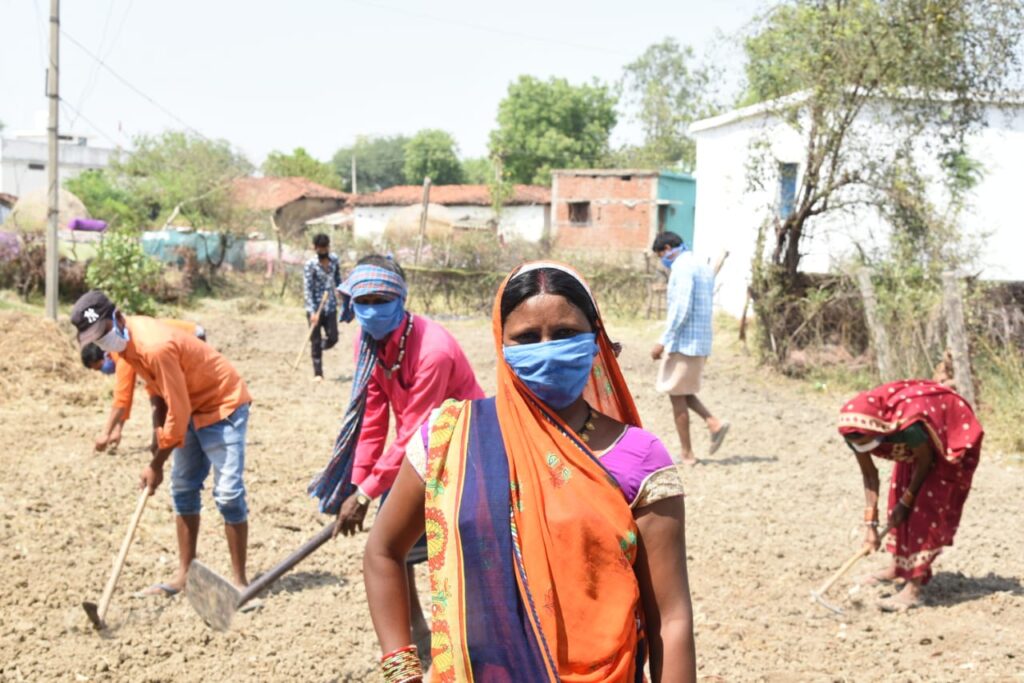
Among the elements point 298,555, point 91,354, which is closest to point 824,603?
point 298,555

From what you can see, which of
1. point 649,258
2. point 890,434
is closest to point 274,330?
point 649,258

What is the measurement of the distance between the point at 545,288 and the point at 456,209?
38.1 metres

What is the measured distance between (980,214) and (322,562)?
1462cm

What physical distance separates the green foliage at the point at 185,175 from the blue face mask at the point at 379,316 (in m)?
Answer: 22.0

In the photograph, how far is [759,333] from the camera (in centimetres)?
1257

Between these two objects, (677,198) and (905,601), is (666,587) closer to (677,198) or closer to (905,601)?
(905,601)

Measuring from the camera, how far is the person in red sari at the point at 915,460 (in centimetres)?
473

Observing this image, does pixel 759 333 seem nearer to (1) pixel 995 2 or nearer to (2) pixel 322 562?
(1) pixel 995 2

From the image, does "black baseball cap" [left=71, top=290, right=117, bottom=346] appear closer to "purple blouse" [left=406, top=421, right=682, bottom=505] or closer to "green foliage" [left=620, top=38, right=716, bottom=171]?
"purple blouse" [left=406, top=421, right=682, bottom=505]

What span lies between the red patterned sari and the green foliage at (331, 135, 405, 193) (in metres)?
69.9

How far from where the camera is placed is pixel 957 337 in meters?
9.11

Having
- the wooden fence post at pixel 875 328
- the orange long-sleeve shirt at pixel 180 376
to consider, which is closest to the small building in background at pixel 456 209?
the wooden fence post at pixel 875 328

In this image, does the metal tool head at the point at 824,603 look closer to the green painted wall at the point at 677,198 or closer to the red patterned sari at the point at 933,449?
the red patterned sari at the point at 933,449

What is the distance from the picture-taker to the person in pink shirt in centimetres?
392
